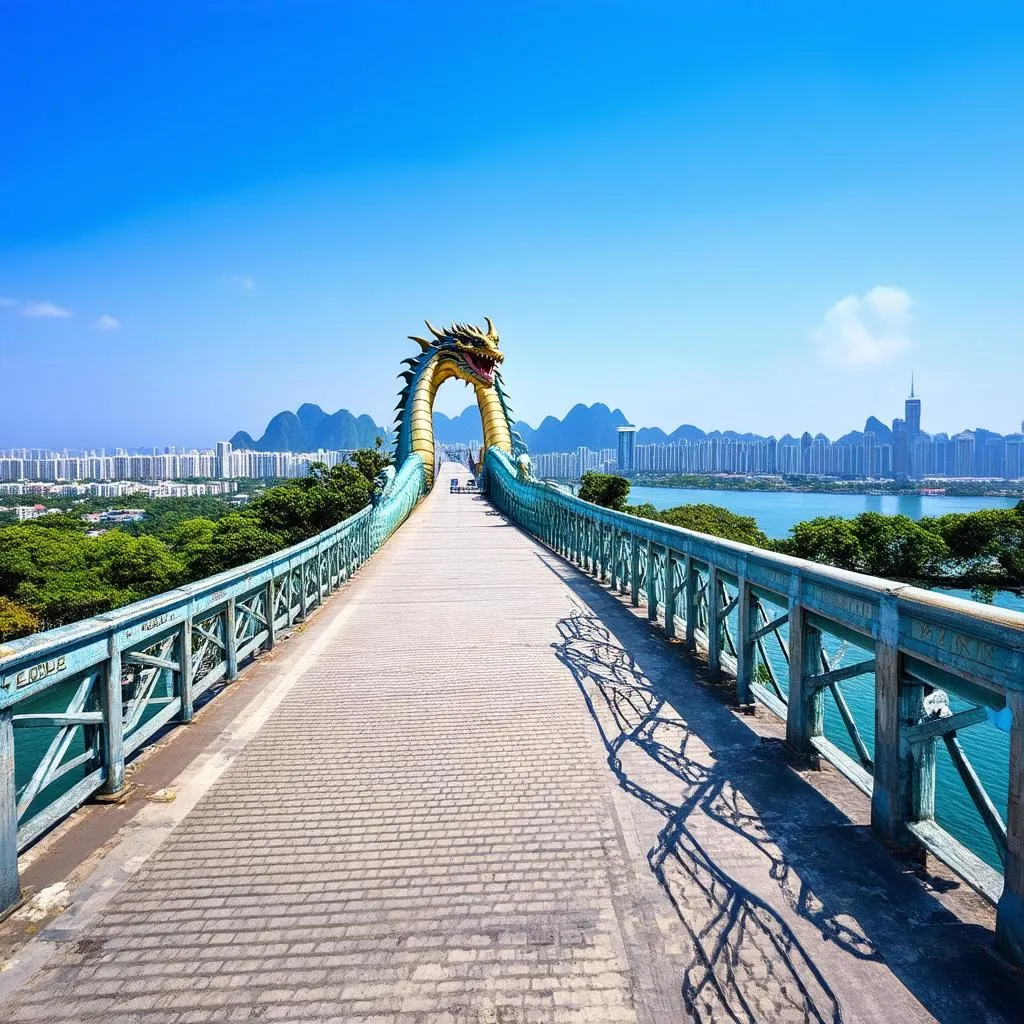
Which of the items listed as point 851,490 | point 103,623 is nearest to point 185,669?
point 103,623

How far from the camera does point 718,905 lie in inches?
120

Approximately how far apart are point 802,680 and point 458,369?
40.7 meters

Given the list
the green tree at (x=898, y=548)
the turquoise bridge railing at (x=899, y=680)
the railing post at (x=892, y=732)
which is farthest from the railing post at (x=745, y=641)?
the green tree at (x=898, y=548)

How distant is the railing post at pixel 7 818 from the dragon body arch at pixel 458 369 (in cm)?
3810

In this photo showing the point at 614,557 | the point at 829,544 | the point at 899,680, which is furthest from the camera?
the point at 829,544

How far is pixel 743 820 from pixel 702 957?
1175 mm

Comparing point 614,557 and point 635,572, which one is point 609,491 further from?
point 635,572

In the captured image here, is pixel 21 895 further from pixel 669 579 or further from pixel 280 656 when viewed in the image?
pixel 669 579

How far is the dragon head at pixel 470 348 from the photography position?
42000 mm

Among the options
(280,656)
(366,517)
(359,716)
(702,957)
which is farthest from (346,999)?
(366,517)

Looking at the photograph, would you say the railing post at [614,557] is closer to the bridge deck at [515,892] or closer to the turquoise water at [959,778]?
the turquoise water at [959,778]

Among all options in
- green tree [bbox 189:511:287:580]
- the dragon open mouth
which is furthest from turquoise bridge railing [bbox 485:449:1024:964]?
the dragon open mouth

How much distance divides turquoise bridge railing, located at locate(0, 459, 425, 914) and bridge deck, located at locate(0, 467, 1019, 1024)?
0.63 meters

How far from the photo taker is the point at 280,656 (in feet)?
23.7
